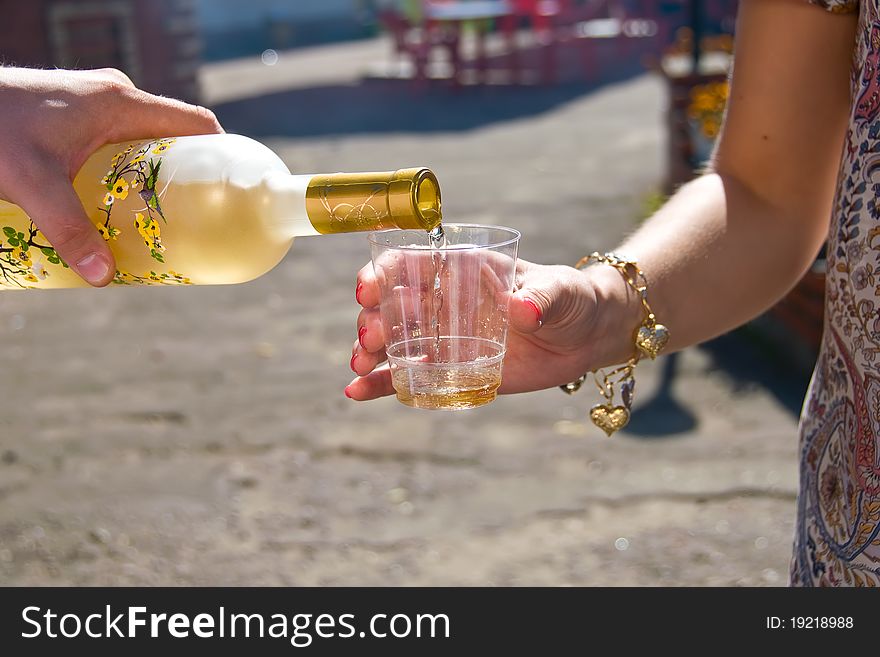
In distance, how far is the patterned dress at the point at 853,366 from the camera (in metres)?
1.67

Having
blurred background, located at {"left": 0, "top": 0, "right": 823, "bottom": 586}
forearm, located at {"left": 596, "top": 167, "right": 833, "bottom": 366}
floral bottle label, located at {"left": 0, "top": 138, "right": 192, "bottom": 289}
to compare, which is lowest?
blurred background, located at {"left": 0, "top": 0, "right": 823, "bottom": 586}

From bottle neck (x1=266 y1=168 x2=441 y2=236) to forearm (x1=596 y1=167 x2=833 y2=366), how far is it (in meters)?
0.60

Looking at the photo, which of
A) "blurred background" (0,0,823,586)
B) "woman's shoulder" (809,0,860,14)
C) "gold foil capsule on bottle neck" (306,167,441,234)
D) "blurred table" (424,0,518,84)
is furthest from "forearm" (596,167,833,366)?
"blurred table" (424,0,518,84)

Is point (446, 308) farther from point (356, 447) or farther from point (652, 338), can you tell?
point (356, 447)

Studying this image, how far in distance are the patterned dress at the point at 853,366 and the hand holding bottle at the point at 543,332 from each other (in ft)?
1.20

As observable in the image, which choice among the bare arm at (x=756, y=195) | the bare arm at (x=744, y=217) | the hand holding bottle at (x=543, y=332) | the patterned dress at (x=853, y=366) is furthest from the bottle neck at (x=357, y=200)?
the patterned dress at (x=853, y=366)

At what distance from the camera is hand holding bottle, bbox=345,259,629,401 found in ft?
5.26

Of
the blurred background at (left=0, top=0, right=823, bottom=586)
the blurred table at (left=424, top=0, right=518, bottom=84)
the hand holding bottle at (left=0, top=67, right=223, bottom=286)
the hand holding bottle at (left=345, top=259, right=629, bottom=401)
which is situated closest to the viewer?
the hand holding bottle at (left=0, top=67, right=223, bottom=286)

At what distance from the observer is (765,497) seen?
4.88 m

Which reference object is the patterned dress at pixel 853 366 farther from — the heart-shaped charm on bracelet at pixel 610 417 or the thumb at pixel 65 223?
the thumb at pixel 65 223

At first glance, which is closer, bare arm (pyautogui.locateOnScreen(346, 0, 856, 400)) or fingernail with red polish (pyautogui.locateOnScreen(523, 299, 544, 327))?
fingernail with red polish (pyautogui.locateOnScreen(523, 299, 544, 327))

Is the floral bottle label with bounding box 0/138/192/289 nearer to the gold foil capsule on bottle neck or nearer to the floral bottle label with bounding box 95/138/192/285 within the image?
the floral bottle label with bounding box 95/138/192/285
